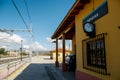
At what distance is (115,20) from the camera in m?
5.46

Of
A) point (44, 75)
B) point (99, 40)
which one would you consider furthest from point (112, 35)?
point (44, 75)

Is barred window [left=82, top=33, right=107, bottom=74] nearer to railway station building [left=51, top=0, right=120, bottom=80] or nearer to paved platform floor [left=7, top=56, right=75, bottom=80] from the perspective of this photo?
railway station building [left=51, top=0, right=120, bottom=80]

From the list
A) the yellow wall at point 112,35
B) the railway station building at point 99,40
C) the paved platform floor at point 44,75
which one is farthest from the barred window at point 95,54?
the paved platform floor at point 44,75

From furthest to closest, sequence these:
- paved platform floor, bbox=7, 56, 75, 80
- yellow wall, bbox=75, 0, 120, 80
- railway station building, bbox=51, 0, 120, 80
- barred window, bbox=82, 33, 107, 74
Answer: paved platform floor, bbox=7, 56, 75, 80
barred window, bbox=82, 33, 107, 74
railway station building, bbox=51, 0, 120, 80
yellow wall, bbox=75, 0, 120, 80

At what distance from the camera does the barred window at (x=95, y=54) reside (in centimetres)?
647

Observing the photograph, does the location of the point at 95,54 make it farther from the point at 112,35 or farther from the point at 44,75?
the point at 44,75

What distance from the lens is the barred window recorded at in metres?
6.47

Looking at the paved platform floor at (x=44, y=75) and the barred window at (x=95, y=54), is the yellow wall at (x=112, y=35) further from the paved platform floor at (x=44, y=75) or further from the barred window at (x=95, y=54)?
the paved platform floor at (x=44, y=75)

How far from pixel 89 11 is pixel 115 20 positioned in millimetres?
2529

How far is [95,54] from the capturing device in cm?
739

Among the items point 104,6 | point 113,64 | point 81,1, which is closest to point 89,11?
point 81,1

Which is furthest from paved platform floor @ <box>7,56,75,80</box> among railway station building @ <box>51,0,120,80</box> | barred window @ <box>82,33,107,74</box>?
barred window @ <box>82,33,107,74</box>

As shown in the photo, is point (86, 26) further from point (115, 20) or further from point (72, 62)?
point (72, 62)

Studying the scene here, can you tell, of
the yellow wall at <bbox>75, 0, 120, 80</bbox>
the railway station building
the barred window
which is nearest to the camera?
the yellow wall at <bbox>75, 0, 120, 80</bbox>
